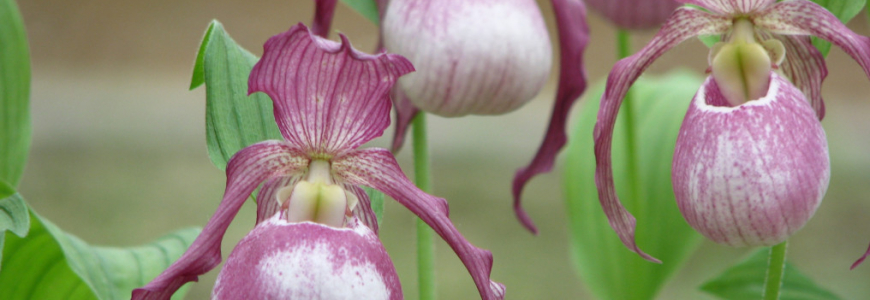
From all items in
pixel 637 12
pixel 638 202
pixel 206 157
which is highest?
pixel 637 12

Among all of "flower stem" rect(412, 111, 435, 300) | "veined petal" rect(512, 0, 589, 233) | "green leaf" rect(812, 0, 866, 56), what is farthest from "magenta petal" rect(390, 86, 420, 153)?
"green leaf" rect(812, 0, 866, 56)

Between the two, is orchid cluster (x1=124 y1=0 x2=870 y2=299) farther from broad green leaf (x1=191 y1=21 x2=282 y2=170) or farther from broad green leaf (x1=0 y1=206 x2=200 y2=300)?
broad green leaf (x1=0 y1=206 x2=200 y2=300)

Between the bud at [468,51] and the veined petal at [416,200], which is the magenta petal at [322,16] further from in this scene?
the veined petal at [416,200]

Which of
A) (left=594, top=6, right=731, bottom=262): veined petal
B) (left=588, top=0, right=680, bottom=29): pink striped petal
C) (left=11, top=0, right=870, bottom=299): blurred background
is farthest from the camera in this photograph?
(left=11, top=0, right=870, bottom=299): blurred background

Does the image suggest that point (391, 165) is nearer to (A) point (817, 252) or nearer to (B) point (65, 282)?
(B) point (65, 282)

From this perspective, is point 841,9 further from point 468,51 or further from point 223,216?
point 223,216

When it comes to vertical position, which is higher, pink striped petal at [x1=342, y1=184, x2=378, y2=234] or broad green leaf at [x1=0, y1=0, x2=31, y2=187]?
broad green leaf at [x1=0, y1=0, x2=31, y2=187]

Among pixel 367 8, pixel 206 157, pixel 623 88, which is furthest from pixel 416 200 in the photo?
pixel 206 157

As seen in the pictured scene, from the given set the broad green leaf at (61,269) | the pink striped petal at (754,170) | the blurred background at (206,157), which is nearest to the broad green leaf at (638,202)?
the pink striped petal at (754,170)
